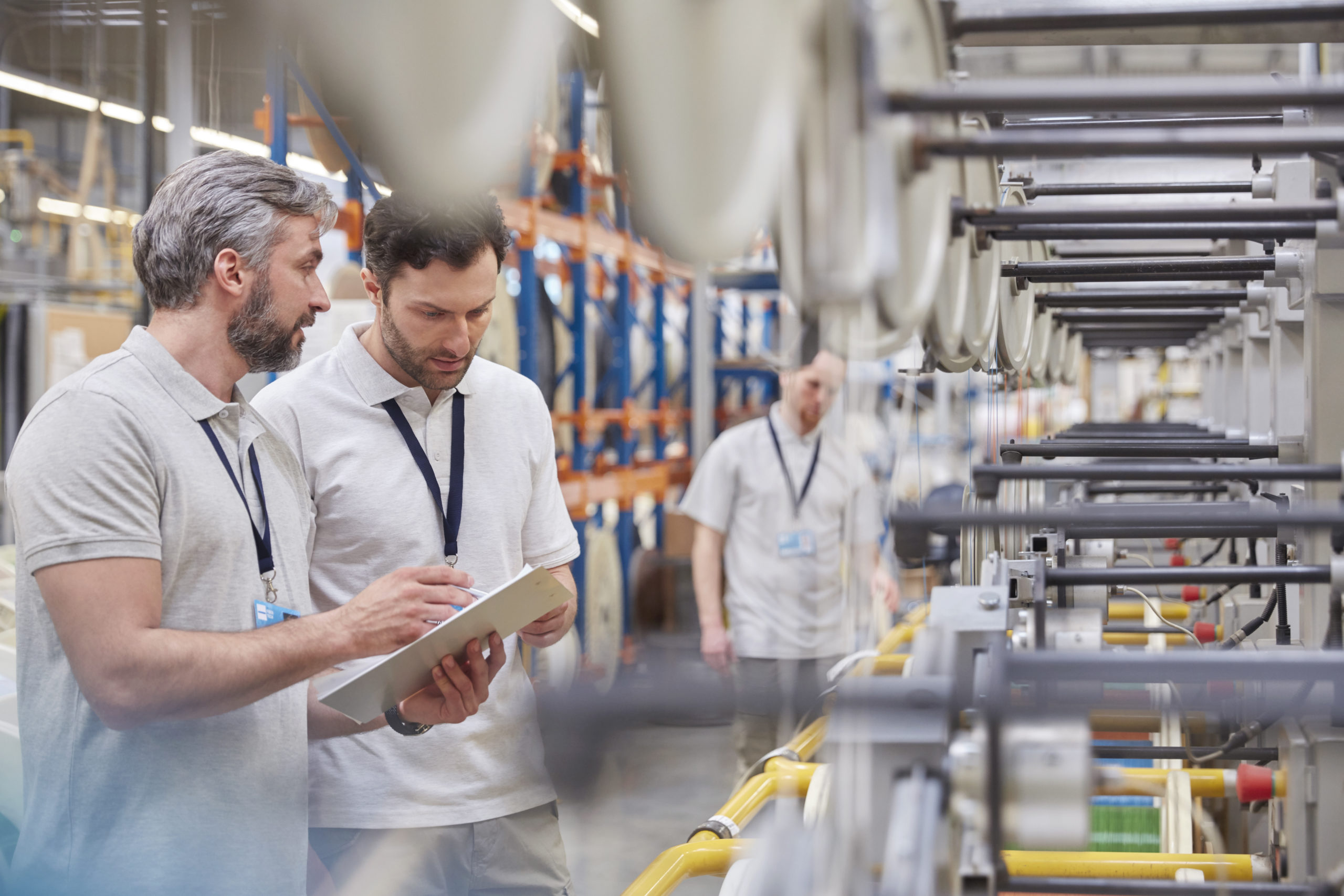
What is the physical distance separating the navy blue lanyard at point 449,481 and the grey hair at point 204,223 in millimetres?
331

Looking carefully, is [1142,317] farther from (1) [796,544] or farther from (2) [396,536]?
(2) [396,536]

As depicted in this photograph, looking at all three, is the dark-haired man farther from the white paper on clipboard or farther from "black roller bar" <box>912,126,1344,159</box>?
"black roller bar" <box>912,126,1344,159</box>

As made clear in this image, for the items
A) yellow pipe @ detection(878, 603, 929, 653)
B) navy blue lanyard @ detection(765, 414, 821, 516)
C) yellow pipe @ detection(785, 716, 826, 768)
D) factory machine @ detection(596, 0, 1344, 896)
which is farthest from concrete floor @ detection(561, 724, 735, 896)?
factory machine @ detection(596, 0, 1344, 896)

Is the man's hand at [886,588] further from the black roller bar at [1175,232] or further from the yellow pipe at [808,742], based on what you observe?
the black roller bar at [1175,232]

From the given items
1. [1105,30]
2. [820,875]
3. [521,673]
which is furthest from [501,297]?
[820,875]

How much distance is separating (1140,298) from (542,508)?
147 centimetres

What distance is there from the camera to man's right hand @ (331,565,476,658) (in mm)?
1457

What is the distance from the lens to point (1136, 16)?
124 centimetres

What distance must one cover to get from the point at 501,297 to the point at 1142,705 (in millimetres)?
3655

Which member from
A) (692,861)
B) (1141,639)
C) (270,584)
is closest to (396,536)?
(270,584)

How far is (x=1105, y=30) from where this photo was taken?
1.30 m

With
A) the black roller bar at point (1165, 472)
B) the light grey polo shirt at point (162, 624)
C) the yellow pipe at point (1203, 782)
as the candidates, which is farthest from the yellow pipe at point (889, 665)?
the light grey polo shirt at point (162, 624)

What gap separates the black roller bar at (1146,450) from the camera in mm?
2043

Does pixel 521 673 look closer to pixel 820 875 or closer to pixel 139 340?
pixel 139 340
